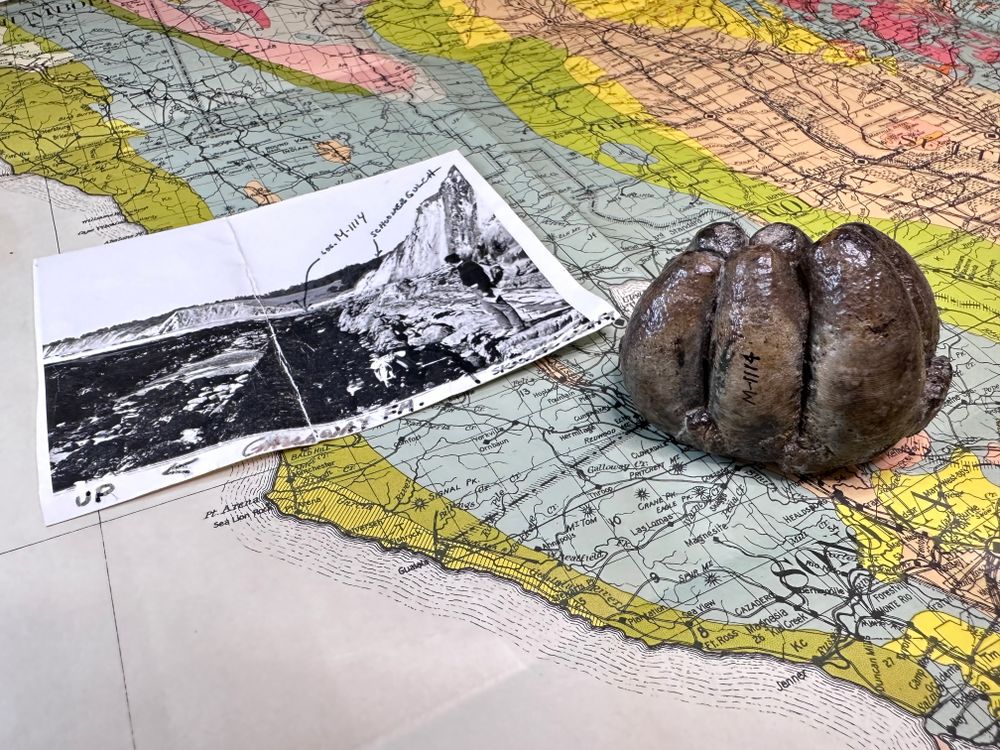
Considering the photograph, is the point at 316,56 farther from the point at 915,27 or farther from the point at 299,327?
the point at 915,27

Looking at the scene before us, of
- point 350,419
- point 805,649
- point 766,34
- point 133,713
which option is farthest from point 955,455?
point 766,34

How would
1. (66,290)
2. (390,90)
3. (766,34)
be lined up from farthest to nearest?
(766,34)
(390,90)
(66,290)

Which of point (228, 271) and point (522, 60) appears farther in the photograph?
point (522, 60)

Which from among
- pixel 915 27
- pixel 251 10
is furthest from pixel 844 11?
pixel 251 10

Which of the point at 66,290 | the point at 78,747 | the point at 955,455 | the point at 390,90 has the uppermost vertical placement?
the point at 390,90

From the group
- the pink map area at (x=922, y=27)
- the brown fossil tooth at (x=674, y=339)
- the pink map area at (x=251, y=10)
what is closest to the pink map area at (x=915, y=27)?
the pink map area at (x=922, y=27)

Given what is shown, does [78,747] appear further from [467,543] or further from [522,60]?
[522,60]

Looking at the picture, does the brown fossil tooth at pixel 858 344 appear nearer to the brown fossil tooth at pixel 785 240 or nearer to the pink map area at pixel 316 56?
the brown fossil tooth at pixel 785 240

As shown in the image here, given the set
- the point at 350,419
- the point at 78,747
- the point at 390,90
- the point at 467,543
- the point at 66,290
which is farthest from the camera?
the point at 390,90
